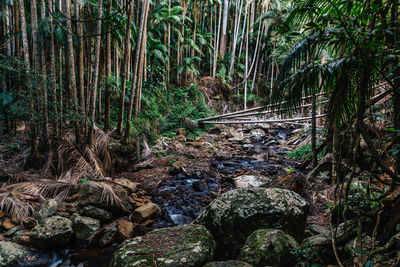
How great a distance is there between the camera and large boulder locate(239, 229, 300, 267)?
2197mm

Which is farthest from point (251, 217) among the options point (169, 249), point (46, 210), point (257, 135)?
point (257, 135)

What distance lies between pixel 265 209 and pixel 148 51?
12480 mm

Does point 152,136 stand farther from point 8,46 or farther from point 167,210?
point 8,46

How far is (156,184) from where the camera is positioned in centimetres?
562

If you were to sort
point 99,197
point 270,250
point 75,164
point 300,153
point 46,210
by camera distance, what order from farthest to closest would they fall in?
1. point 300,153
2. point 75,164
3. point 99,197
4. point 46,210
5. point 270,250

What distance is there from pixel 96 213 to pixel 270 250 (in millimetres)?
3059

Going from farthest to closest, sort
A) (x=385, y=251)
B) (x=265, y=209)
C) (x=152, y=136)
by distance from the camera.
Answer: (x=152, y=136) → (x=265, y=209) → (x=385, y=251)

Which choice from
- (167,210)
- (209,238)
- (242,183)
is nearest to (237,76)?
(242,183)

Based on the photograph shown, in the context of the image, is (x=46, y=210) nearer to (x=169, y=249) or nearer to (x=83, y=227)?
(x=83, y=227)

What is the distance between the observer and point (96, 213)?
3.91 metres

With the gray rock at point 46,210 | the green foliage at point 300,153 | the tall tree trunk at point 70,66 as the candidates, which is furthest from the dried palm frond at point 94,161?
the green foliage at point 300,153

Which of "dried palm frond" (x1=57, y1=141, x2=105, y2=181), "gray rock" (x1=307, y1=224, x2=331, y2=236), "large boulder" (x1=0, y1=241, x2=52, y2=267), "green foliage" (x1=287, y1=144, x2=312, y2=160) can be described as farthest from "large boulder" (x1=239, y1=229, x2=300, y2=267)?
"green foliage" (x1=287, y1=144, x2=312, y2=160)

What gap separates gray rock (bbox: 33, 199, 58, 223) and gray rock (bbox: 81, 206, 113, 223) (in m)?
0.46

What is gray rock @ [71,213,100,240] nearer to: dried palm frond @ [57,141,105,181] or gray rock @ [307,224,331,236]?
dried palm frond @ [57,141,105,181]
